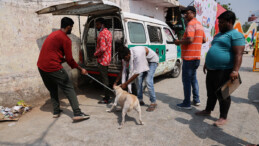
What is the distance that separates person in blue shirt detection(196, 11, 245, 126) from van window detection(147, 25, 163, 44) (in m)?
2.18

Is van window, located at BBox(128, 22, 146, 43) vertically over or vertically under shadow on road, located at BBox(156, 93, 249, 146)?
over

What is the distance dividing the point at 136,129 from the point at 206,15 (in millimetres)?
14611

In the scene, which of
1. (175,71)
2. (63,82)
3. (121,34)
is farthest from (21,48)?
(175,71)

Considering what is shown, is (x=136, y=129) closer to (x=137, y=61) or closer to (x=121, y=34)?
(x=137, y=61)

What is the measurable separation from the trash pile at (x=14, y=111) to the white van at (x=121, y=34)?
1720 millimetres

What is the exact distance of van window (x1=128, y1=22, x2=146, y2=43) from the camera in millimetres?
4090

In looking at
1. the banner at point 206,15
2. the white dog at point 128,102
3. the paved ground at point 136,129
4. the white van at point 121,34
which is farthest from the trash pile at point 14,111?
the banner at point 206,15

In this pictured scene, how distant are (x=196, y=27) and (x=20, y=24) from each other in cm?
400

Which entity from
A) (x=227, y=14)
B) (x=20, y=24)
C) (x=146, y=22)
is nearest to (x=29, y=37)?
(x=20, y=24)

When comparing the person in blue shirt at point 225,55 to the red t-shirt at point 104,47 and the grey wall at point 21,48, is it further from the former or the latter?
the grey wall at point 21,48

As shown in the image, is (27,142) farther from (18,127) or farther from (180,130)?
(180,130)

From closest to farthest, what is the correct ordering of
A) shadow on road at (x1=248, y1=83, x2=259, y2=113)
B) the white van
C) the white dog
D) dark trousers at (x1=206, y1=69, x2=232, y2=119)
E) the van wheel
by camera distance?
dark trousers at (x1=206, y1=69, x2=232, y2=119) < the white dog < the white van < shadow on road at (x1=248, y1=83, x2=259, y2=113) < the van wheel

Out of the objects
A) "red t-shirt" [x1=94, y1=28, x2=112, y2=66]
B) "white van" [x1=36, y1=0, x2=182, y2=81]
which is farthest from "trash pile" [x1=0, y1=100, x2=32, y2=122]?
"red t-shirt" [x1=94, y1=28, x2=112, y2=66]

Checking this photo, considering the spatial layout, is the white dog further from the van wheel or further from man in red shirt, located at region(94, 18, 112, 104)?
the van wheel
